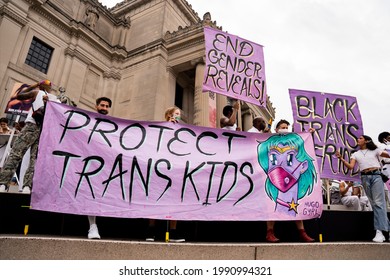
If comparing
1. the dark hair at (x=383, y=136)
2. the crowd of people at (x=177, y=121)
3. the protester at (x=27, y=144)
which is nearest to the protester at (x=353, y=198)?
the dark hair at (x=383, y=136)

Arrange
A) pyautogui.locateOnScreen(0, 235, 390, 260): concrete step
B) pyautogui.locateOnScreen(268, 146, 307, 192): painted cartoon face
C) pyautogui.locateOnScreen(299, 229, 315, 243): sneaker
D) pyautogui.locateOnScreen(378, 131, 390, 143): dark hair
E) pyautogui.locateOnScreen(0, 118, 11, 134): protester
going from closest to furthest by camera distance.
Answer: pyautogui.locateOnScreen(0, 235, 390, 260): concrete step, pyautogui.locateOnScreen(299, 229, 315, 243): sneaker, pyautogui.locateOnScreen(268, 146, 307, 192): painted cartoon face, pyautogui.locateOnScreen(378, 131, 390, 143): dark hair, pyautogui.locateOnScreen(0, 118, 11, 134): protester

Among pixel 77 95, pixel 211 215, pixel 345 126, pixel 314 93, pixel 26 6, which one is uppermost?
pixel 26 6

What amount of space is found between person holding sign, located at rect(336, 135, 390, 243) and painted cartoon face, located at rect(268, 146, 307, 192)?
130 centimetres

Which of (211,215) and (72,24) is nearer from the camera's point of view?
(211,215)

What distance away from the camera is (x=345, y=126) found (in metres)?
5.38

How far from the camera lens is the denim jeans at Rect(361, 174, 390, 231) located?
396 centimetres

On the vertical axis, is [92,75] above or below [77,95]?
above

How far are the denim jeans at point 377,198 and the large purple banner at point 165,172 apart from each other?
109 centimetres

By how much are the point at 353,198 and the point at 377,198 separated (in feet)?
7.85

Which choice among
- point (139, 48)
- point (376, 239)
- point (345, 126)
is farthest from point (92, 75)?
point (376, 239)

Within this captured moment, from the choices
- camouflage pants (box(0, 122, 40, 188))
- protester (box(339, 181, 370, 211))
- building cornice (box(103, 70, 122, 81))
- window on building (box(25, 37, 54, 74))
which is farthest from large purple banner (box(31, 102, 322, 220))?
building cornice (box(103, 70, 122, 81))

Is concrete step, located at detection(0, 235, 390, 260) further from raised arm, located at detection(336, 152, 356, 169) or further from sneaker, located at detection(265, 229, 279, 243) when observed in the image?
raised arm, located at detection(336, 152, 356, 169)

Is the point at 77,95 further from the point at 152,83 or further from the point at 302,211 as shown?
the point at 302,211

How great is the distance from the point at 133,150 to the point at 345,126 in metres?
4.69
